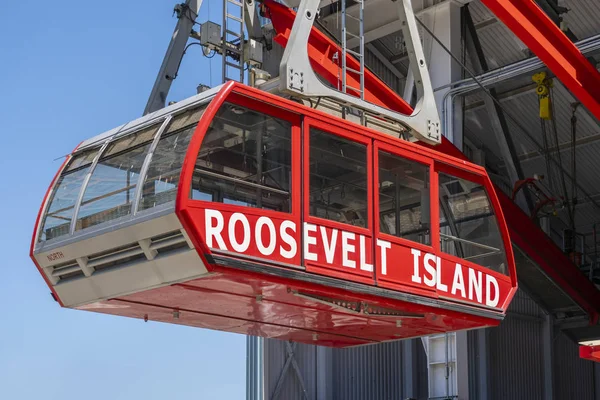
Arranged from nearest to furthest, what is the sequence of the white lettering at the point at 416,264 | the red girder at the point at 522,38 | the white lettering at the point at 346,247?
the white lettering at the point at 346,247 < the white lettering at the point at 416,264 < the red girder at the point at 522,38

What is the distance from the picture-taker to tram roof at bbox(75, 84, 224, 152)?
34.8 feet

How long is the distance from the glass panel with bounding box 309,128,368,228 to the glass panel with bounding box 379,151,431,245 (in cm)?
29

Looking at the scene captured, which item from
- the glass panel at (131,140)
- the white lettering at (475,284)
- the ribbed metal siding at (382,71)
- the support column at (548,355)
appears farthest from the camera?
the ribbed metal siding at (382,71)

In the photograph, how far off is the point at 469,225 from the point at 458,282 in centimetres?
77

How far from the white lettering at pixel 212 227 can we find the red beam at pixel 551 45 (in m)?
7.35

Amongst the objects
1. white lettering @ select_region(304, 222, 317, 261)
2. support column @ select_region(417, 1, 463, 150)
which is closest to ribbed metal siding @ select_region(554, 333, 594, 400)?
support column @ select_region(417, 1, 463, 150)

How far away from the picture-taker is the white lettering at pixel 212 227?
10.2m

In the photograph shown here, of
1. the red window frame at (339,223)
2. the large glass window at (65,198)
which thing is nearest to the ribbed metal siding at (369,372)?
the red window frame at (339,223)

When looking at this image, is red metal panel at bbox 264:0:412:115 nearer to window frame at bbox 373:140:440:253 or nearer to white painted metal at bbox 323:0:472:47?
window frame at bbox 373:140:440:253

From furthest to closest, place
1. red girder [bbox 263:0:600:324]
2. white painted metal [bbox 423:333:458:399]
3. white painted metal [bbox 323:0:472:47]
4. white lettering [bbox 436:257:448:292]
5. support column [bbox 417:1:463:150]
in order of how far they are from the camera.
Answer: white painted metal [bbox 323:0:472:47] < support column [bbox 417:1:463:150] < white painted metal [bbox 423:333:458:399] < red girder [bbox 263:0:600:324] < white lettering [bbox 436:257:448:292]

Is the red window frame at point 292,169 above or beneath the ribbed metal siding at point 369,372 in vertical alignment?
above

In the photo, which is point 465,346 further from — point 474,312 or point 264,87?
point 264,87

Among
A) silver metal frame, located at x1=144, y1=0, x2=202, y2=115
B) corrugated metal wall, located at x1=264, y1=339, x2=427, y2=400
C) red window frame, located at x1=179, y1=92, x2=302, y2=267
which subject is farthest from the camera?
corrugated metal wall, located at x1=264, y1=339, x2=427, y2=400

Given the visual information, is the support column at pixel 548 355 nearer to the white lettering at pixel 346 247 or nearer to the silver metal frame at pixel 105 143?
the white lettering at pixel 346 247
